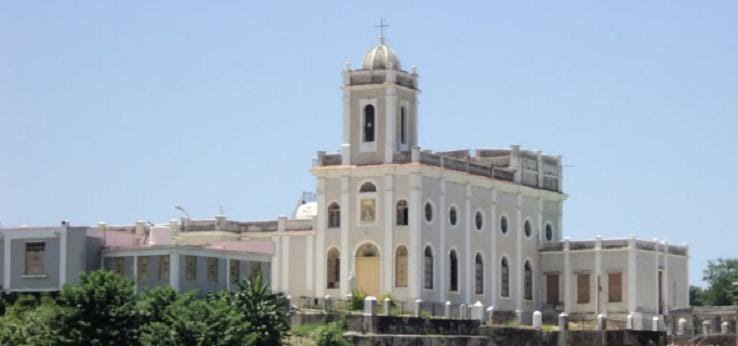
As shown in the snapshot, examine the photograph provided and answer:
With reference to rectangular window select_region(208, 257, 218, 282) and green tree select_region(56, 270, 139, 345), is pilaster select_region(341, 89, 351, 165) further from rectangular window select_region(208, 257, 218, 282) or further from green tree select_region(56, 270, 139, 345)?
green tree select_region(56, 270, 139, 345)

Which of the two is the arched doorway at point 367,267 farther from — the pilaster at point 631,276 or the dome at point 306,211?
the pilaster at point 631,276

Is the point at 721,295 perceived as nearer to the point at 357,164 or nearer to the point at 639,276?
the point at 639,276

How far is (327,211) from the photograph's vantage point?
9481 cm

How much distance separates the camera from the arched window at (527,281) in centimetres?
10131

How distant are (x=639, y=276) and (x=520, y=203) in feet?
21.5

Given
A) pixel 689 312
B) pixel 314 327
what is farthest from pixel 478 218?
pixel 314 327

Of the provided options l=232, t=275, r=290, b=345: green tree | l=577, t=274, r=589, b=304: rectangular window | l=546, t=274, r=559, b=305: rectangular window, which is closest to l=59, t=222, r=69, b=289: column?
l=232, t=275, r=290, b=345: green tree

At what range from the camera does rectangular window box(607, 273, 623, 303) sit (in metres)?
100

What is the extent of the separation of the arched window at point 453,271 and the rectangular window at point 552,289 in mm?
8262

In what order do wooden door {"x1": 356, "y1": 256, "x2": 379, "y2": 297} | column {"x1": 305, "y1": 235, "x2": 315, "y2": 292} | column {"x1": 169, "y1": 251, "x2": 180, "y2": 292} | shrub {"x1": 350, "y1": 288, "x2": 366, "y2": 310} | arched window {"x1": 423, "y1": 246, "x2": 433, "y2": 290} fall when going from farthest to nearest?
column {"x1": 305, "y1": 235, "x2": 315, "y2": 292} → wooden door {"x1": 356, "y1": 256, "x2": 379, "y2": 297} → arched window {"x1": 423, "y1": 246, "x2": 433, "y2": 290} → shrub {"x1": 350, "y1": 288, "x2": 366, "y2": 310} → column {"x1": 169, "y1": 251, "x2": 180, "y2": 292}

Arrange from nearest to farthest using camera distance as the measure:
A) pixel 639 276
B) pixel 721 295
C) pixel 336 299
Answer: pixel 336 299, pixel 639 276, pixel 721 295

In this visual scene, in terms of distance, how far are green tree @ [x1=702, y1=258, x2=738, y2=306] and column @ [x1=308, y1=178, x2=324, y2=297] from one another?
35401mm

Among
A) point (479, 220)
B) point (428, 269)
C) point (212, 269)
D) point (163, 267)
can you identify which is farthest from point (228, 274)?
point (479, 220)

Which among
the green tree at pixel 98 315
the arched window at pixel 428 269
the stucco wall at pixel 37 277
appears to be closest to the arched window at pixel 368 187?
the arched window at pixel 428 269
